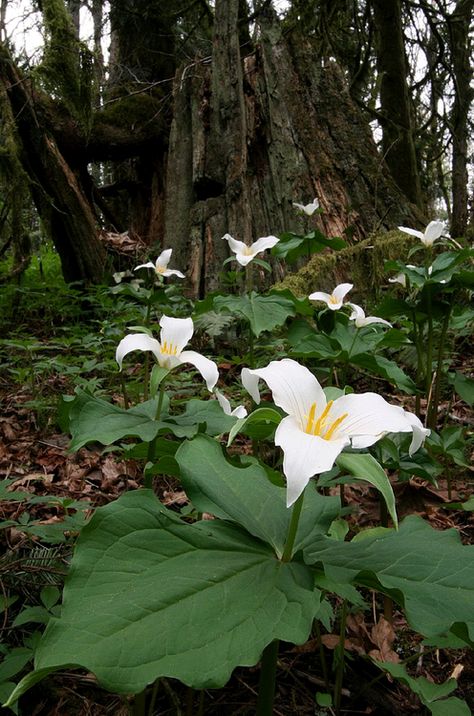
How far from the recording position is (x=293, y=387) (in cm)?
102

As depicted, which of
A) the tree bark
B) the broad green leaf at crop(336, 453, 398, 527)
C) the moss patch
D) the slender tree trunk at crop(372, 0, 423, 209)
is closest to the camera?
the broad green leaf at crop(336, 453, 398, 527)

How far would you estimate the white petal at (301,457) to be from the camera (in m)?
0.80

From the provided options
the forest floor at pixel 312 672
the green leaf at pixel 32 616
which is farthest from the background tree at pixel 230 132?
the green leaf at pixel 32 616

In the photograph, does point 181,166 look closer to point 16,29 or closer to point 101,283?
point 101,283

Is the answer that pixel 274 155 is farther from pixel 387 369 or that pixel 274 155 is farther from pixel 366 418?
pixel 366 418

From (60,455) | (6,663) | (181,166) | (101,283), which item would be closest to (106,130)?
(181,166)

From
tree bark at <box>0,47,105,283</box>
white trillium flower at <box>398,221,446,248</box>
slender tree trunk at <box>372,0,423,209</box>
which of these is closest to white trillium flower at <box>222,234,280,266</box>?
white trillium flower at <box>398,221,446,248</box>

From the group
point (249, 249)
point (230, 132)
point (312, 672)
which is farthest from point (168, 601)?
point (230, 132)

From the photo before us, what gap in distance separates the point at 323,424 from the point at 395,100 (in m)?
6.94

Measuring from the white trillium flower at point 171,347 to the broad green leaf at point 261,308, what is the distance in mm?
827

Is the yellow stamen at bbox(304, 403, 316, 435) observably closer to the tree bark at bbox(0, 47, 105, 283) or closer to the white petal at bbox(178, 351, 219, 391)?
the white petal at bbox(178, 351, 219, 391)

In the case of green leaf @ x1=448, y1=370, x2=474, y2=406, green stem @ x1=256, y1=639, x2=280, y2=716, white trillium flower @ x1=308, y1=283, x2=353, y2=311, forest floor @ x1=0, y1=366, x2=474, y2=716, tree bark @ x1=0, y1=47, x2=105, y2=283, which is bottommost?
forest floor @ x1=0, y1=366, x2=474, y2=716

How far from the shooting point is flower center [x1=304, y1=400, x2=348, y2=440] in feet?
3.29

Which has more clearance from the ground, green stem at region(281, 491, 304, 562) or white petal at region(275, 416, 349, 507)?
white petal at region(275, 416, 349, 507)
